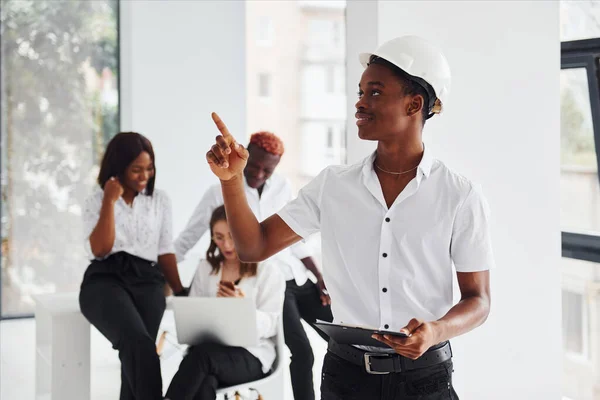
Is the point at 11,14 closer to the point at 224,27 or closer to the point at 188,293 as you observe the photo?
the point at 224,27

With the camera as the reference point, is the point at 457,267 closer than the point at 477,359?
Yes

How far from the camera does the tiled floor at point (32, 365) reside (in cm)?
434

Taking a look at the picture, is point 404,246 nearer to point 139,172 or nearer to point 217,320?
point 217,320

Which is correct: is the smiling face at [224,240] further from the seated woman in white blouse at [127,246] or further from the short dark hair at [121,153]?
the short dark hair at [121,153]

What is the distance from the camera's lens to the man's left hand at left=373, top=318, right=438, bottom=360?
5.42 ft

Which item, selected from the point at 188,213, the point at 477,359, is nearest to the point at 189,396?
the point at 477,359

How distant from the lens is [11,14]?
228 inches

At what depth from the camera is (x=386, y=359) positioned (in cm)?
184

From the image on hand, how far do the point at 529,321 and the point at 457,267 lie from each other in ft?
4.89

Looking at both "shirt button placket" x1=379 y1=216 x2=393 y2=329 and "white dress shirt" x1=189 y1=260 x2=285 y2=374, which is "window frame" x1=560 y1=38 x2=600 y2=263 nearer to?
"white dress shirt" x1=189 y1=260 x2=285 y2=374

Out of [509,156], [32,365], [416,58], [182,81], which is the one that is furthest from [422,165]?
[182,81]

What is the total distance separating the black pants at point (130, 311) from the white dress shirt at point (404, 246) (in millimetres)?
1453

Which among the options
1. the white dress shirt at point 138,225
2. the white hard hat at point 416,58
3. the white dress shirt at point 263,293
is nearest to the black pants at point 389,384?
the white hard hat at point 416,58

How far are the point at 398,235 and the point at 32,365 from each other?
11.9 ft
